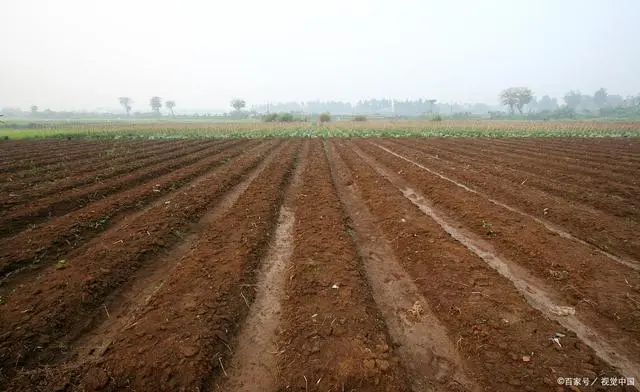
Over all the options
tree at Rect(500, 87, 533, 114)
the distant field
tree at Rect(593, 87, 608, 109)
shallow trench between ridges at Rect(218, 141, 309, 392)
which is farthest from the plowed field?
tree at Rect(593, 87, 608, 109)

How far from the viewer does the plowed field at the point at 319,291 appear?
3443 millimetres

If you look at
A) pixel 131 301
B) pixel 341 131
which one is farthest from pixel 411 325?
pixel 341 131

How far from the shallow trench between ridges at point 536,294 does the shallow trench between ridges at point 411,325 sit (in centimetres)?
169

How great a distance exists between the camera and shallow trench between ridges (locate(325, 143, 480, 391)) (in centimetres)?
349

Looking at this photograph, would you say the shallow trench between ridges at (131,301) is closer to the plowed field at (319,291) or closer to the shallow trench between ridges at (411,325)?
the plowed field at (319,291)

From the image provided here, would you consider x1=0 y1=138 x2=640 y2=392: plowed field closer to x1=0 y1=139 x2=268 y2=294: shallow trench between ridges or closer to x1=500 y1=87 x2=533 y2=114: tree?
x1=0 y1=139 x2=268 y2=294: shallow trench between ridges

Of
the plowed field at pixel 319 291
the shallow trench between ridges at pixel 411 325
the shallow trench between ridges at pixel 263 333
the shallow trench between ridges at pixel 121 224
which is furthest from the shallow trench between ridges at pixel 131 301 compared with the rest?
the shallow trench between ridges at pixel 411 325

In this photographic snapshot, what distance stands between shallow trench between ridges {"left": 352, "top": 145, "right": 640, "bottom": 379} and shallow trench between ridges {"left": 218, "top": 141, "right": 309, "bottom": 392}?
3.88 meters

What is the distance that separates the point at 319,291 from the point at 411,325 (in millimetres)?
1426

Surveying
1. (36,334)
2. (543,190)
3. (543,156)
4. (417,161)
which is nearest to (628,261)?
(543,190)

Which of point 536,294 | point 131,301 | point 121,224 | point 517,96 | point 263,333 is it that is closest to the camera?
point 263,333

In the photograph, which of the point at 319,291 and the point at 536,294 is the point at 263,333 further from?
the point at 536,294

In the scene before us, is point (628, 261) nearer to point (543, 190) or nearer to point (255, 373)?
point (543, 190)

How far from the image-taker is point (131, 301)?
4859 mm
